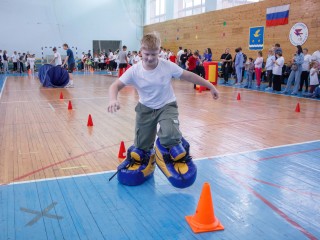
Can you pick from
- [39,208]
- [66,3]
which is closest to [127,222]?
[39,208]

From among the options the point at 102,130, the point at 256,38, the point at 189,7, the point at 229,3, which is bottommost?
the point at 102,130

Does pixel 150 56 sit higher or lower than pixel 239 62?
lower

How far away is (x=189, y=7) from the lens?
78.5ft

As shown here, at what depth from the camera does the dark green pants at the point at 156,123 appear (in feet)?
11.4

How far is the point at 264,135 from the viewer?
6.09 metres

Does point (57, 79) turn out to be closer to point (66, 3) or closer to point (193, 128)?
point (193, 128)

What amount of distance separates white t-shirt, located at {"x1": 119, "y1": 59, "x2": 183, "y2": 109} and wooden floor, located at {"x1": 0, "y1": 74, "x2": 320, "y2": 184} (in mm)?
1242

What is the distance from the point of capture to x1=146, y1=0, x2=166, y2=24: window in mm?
27408

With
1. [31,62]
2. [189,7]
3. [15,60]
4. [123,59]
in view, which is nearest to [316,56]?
[123,59]

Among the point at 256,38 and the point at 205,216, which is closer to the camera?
the point at 205,216

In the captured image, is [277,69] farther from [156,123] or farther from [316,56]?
[156,123]

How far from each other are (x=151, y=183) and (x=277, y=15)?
14475 millimetres

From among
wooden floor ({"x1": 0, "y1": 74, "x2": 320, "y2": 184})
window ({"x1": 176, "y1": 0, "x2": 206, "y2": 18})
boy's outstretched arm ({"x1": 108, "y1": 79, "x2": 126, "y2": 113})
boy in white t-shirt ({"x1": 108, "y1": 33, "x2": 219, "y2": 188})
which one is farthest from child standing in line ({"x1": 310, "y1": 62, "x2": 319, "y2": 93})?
window ({"x1": 176, "y1": 0, "x2": 206, "y2": 18})

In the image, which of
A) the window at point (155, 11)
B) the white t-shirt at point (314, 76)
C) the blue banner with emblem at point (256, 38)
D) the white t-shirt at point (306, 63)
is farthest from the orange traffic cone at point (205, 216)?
the window at point (155, 11)
